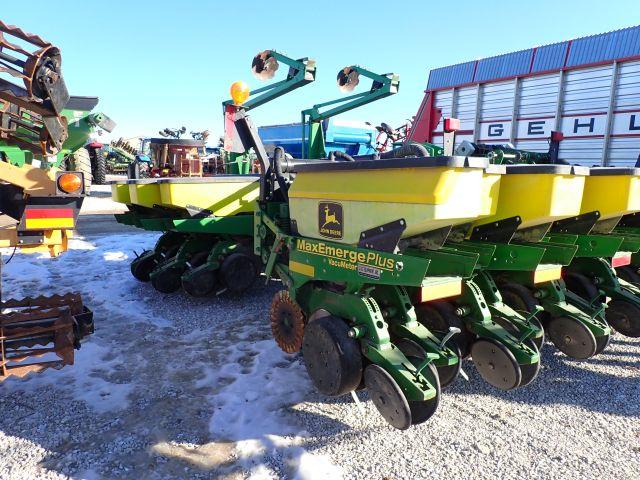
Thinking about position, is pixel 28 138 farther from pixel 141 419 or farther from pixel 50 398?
pixel 141 419

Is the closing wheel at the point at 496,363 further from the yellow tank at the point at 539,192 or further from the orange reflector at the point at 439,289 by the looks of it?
the yellow tank at the point at 539,192

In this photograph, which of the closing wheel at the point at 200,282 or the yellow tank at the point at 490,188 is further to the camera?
the closing wheel at the point at 200,282

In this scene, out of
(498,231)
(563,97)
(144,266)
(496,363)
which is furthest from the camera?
(563,97)

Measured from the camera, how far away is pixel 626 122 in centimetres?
663

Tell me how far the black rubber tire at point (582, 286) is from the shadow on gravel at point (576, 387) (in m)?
0.48

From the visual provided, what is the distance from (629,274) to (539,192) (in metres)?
2.27

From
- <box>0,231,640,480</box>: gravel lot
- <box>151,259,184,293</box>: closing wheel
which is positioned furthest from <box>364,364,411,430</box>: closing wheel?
<box>151,259,184,293</box>: closing wheel

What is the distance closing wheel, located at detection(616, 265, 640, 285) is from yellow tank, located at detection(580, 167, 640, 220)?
1.31 meters

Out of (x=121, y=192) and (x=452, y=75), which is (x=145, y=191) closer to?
(x=121, y=192)

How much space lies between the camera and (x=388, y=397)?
2262mm

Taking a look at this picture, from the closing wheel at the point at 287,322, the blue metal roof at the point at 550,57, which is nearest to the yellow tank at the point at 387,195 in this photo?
the closing wheel at the point at 287,322

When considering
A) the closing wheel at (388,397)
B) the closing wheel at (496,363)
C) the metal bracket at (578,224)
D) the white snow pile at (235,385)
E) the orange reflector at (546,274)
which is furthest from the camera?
the metal bracket at (578,224)

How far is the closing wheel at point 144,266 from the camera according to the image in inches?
208

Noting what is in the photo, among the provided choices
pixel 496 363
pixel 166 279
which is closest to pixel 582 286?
pixel 496 363
